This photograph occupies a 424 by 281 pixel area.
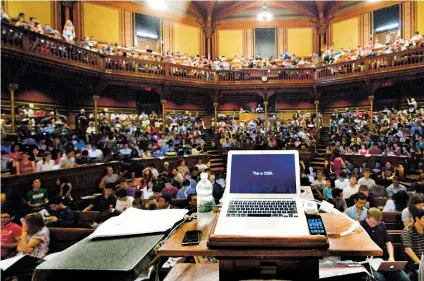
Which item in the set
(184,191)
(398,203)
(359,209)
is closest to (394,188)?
(398,203)

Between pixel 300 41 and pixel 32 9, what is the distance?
1563 cm

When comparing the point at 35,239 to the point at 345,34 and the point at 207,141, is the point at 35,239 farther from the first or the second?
the point at 345,34

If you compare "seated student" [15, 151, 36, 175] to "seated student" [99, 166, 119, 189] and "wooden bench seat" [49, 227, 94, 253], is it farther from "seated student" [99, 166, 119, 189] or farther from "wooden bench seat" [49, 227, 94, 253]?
"wooden bench seat" [49, 227, 94, 253]

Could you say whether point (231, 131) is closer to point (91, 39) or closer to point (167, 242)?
point (91, 39)

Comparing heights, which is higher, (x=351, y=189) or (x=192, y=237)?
(x=192, y=237)

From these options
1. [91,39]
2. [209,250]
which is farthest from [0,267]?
[91,39]

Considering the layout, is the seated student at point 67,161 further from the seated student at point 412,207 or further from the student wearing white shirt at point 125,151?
the seated student at point 412,207

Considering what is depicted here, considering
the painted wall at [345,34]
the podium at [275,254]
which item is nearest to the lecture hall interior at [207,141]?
the podium at [275,254]

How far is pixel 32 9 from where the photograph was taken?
1427 centimetres

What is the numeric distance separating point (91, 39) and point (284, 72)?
10.4m

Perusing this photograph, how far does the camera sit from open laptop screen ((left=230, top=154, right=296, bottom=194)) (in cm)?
186

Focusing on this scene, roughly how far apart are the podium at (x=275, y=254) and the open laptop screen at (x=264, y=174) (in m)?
0.33

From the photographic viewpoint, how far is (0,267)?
1795mm

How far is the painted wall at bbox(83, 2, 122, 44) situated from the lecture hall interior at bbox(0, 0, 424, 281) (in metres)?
0.06
